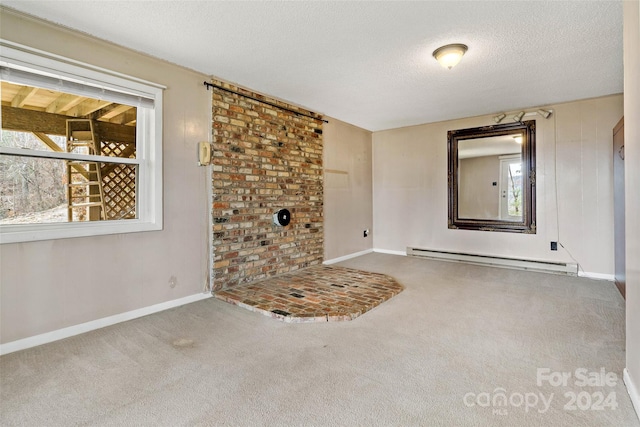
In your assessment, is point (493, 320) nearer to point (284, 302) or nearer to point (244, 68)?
point (284, 302)

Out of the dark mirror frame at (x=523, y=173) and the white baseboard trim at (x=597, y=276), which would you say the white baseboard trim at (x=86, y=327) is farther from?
the white baseboard trim at (x=597, y=276)

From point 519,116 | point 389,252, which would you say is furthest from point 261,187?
point 519,116

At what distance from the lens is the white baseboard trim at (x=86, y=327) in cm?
212

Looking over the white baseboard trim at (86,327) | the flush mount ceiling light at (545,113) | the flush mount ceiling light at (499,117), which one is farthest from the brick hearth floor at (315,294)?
the flush mount ceiling light at (545,113)

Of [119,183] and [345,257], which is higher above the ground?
[119,183]

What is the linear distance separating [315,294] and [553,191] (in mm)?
3585

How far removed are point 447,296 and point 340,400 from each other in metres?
2.05

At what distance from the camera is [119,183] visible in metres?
2.74

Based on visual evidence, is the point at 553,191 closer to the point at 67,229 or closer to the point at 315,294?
the point at 315,294

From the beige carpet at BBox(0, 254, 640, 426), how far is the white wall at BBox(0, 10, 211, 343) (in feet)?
0.80

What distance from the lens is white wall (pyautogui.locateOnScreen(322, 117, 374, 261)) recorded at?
490cm

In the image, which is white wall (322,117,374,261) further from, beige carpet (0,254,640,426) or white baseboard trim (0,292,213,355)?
white baseboard trim (0,292,213,355)

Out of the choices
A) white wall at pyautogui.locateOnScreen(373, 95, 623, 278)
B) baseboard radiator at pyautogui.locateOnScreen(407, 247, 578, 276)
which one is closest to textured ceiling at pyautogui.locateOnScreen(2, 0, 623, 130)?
white wall at pyautogui.locateOnScreen(373, 95, 623, 278)

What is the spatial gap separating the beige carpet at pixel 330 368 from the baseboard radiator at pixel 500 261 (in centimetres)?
125
